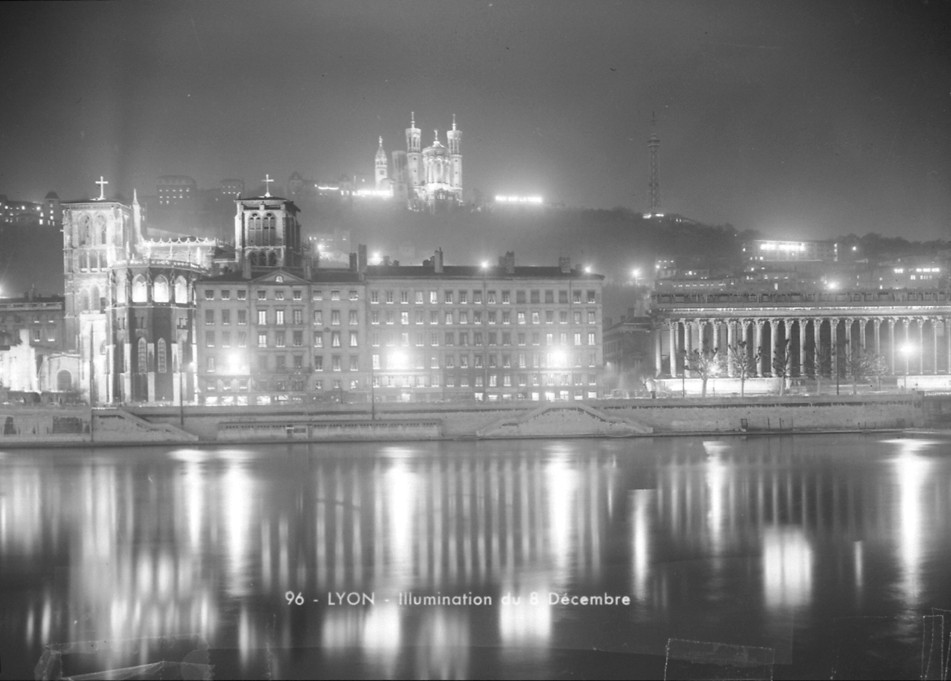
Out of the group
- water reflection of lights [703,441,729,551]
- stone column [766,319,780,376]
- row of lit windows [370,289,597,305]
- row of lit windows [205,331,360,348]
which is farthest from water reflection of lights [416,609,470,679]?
stone column [766,319,780,376]

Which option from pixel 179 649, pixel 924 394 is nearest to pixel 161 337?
pixel 924 394

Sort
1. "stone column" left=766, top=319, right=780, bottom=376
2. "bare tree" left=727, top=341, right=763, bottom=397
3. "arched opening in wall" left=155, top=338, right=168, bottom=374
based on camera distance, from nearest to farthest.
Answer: "arched opening in wall" left=155, top=338, right=168, bottom=374 < "bare tree" left=727, top=341, right=763, bottom=397 < "stone column" left=766, top=319, right=780, bottom=376

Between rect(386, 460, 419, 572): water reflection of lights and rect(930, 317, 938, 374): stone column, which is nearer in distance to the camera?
rect(386, 460, 419, 572): water reflection of lights

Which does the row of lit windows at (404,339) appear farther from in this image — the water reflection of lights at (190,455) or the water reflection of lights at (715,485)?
the water reflection of lights at (715,485)

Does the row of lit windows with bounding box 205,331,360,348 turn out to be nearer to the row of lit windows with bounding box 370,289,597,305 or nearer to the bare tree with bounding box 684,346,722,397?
the row of lit windows with bounding box 370,289,597,305

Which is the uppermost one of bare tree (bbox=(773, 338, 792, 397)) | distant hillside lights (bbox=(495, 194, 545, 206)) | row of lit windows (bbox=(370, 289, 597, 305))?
distant hillside lights (bbox=(495, 194, 545, 206))

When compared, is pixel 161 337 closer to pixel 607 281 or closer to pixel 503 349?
pixel 503 349

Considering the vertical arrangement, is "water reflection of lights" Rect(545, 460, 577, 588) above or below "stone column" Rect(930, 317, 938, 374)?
below
